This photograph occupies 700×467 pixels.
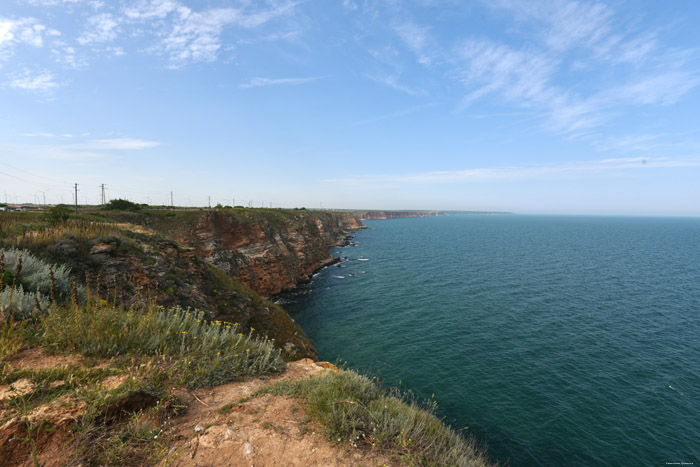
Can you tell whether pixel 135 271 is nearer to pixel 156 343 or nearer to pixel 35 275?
pixel 35 275

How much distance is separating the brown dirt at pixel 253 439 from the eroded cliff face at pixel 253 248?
87.3 ft

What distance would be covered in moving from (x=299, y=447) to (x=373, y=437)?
4.05ft

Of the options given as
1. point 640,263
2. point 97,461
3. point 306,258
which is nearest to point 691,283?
point 640,263

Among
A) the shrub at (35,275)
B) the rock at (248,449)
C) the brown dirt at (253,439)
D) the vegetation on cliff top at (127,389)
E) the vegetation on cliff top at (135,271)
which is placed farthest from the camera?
the vegetation on cliff top at (135,271)

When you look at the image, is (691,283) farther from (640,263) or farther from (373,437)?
(373,437)

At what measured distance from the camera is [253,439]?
436 centimetres

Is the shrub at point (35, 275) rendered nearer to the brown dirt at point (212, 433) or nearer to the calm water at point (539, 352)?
the brown dirt at point (212, 433)

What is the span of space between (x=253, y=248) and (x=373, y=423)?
37.7m

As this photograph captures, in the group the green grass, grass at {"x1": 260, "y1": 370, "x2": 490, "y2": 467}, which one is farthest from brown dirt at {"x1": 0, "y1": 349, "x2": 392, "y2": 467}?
the green grass

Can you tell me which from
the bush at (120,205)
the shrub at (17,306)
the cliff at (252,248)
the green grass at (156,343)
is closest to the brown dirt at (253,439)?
the green grass at (156,343)

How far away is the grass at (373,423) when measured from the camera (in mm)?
4512

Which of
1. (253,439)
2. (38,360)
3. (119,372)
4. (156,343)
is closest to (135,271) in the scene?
(156,343)

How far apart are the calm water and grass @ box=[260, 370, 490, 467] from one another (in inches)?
464

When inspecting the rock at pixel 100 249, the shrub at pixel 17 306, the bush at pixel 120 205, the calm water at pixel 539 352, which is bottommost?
the calm water at pixel 539 352
